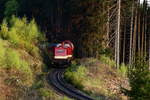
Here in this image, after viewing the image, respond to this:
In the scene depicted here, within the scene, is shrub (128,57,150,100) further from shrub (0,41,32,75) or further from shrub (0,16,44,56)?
shrub (0,16,44,56)

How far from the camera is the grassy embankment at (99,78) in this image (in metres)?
34.2

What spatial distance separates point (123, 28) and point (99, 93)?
32912 mm

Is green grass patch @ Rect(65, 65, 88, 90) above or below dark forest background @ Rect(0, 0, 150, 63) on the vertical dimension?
below

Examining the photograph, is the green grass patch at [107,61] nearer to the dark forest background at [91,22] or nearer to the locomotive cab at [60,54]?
the dark forest background at [91,22]

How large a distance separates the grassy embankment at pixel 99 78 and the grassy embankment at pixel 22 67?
3.55m

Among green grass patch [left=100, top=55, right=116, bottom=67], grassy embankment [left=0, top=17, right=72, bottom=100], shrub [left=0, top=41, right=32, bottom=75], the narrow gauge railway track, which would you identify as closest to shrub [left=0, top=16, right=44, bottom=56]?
grassy embankment [left=0, top=17, right=72, bottom=100]

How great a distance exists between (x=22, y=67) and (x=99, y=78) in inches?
410

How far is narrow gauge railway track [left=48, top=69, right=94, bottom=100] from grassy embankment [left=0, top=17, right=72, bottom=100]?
45.4 inches

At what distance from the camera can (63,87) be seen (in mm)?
33312

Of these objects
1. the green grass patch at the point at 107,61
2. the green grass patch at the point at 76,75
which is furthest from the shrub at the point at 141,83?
the green grass patch at the point at 107,61

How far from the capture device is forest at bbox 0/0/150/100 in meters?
42.2

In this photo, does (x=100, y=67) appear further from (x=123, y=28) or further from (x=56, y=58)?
(x=123, y=28)

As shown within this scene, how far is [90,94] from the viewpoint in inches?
1289

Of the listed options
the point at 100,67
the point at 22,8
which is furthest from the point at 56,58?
the point at 22,8
